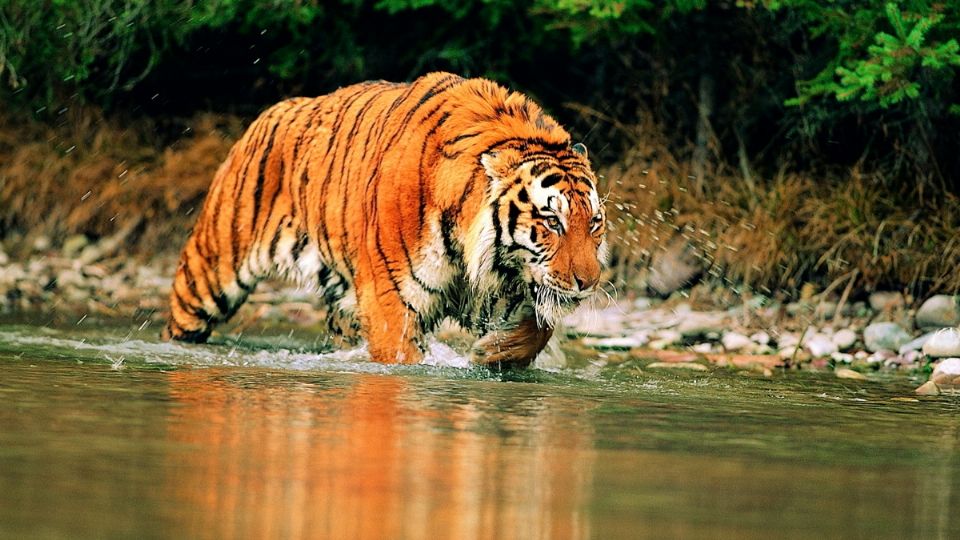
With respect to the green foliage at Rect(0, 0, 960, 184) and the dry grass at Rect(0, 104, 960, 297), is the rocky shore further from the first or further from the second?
the green foliage at Rect(0, 0, 960, 184)

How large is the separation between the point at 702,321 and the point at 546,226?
3033 millimetres

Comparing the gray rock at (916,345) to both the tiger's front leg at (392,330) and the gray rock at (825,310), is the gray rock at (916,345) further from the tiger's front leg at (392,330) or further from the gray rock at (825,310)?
the tiger's front leg at (392,330)

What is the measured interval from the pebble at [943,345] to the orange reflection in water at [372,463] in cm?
281

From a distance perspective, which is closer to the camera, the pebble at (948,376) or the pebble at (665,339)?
the pebble at (948,376)

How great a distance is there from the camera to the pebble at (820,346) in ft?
26.7

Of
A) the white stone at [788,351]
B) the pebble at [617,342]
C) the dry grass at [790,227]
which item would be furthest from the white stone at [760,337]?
the pebble at [617,342]

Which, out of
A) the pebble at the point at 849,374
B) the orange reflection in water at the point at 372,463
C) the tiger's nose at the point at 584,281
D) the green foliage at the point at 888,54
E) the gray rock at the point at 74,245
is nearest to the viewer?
the orange reflection in water at the point at 372,463

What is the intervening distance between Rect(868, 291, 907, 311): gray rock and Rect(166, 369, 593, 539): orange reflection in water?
143 inches

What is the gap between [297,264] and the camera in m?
7.38

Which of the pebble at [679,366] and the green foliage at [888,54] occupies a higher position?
the green foliage at [888,54]

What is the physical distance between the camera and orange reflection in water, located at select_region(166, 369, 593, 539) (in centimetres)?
343

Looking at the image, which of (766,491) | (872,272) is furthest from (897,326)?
(766,491)

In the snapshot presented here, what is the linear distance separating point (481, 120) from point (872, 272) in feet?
11.0

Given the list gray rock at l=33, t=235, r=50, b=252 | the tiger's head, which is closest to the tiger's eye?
the tiger's head
